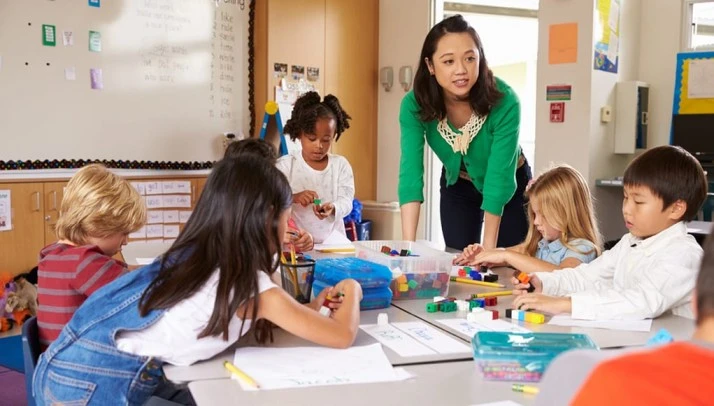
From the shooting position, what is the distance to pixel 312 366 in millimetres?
1228

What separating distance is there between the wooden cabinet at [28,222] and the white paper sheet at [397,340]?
114 inches

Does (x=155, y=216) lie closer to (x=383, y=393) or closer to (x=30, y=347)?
(x=30, y=347)

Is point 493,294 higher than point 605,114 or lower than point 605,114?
lower

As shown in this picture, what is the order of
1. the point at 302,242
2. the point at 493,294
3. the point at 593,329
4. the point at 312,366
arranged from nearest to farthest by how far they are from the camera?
the point at 312,366, the point at 593,329, the point at 493,294, the point at 302,242

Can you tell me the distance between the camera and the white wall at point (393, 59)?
4957 mm

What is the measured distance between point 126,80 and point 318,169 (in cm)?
156

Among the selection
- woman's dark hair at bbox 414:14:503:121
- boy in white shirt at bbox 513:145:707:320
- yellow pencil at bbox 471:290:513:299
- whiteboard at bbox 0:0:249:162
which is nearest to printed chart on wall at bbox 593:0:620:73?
woman's dark hair at bbox 414:14:503:121

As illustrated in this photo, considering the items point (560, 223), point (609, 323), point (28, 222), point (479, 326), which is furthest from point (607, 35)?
Answer: point (28, 222)

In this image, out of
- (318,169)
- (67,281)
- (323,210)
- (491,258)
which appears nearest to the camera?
(67,281)

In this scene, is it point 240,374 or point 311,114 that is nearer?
point 240,374

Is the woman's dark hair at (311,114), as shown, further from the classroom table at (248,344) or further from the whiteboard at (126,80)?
the classroom table at (248,344)

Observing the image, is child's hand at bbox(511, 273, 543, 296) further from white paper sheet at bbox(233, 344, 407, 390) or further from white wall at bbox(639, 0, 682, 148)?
white wall at bbox(639, 0, 682, 148)

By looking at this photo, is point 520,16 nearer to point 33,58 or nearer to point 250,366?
point 33,58

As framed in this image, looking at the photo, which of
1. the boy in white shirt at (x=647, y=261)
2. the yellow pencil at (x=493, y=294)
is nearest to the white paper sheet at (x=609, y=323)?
the boy in white shirt at (x=647, y=261)
